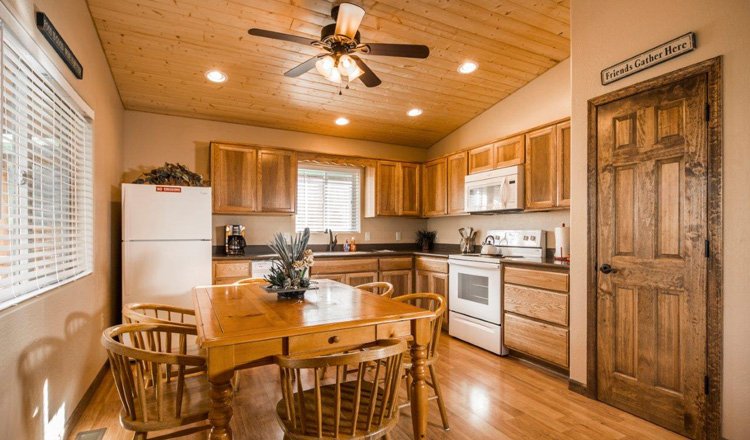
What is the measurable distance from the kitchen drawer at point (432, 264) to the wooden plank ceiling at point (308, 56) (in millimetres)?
1779

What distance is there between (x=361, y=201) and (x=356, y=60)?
2.90 meters

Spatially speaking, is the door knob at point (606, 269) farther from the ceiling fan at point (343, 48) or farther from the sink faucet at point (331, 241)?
the sink faucet at point (331, 241)

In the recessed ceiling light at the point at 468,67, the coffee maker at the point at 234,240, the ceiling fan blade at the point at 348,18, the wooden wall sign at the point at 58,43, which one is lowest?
the coffee maker at the point at 234,240

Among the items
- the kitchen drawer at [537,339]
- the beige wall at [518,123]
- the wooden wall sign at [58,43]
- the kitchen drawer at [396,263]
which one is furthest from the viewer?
the kitchen drawer at [396,263]

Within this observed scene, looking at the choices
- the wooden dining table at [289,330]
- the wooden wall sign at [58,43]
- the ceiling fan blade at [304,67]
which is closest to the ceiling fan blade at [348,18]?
the ceiling fan blade at [304,67]

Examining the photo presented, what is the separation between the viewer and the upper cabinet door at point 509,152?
3783mm

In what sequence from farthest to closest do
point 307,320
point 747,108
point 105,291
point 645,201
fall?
point 105,291 → point 645,201 → point 747,108 → point 307,320

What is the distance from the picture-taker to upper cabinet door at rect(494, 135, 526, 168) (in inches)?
149

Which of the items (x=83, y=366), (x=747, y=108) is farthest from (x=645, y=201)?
(x=83, y=366)

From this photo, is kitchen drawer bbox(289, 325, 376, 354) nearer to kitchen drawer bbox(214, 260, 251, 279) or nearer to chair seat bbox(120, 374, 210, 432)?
chair seat bbox(120, 374, 210, 432)

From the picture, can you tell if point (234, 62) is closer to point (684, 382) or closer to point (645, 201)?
point (645, 201)

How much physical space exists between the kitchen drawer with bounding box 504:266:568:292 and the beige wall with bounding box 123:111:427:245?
2.29 m

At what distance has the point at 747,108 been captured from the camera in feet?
6.40

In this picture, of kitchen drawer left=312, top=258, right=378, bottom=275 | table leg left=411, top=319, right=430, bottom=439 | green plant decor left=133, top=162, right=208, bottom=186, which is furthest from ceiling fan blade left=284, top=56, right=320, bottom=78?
kitchen drawer left=312, top=258, right=378, bottom=275
